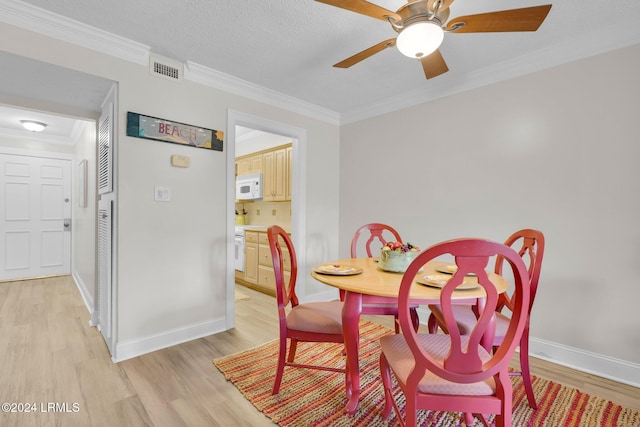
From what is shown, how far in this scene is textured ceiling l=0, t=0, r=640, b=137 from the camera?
73.5 inches

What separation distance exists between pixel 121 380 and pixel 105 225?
1.28 meters

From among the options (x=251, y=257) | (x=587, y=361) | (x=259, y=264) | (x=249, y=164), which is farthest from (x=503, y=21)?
(x=249, y=164)

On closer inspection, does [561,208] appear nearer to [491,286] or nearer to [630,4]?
[630,4]

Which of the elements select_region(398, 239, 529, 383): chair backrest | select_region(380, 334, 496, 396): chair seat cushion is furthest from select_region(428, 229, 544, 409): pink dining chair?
select_region(398, 239, 529, 383): chair backrest

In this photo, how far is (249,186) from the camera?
4.73m

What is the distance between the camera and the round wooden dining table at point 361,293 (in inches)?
53.4

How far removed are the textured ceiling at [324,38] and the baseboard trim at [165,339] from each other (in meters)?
2.27

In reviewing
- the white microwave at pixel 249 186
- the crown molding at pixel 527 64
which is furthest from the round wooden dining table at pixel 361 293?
the white microwave at pixel 249 186

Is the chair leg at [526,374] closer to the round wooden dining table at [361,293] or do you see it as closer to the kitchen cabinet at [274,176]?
the round wooden dining table at [361,293]

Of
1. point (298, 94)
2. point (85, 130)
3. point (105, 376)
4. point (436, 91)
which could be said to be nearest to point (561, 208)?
point (436, 91)

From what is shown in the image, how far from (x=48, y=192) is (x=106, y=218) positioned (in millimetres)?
3636

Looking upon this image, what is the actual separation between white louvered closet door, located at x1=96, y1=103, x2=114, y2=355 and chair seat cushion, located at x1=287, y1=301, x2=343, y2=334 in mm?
1503

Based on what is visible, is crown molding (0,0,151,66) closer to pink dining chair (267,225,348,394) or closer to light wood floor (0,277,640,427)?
pink dining chair (267,225,348,394)

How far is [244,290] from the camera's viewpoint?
4320 millimetres
